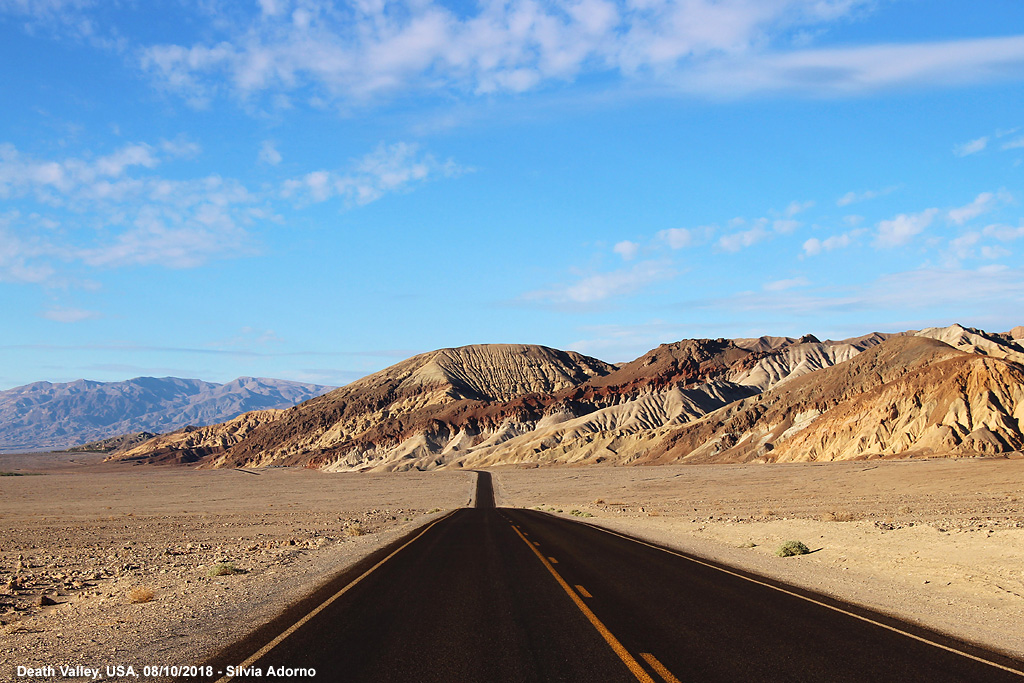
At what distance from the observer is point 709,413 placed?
12600 cm

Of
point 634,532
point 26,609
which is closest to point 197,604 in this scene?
point 26,609

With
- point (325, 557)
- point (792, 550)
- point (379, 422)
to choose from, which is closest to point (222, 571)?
point (325, 557)

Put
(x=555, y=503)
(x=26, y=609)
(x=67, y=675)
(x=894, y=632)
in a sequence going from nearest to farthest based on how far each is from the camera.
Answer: (x=67, y=675)
(x=894, y=632)
(x=26, y=609)
(x=555, y=503)

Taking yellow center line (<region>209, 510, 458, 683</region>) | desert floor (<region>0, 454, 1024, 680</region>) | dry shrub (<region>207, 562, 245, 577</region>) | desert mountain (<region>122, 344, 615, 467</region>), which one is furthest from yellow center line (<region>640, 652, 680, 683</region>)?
desert mountain (<region>122, 344, 615, 467</region>)

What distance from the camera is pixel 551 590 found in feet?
40.0

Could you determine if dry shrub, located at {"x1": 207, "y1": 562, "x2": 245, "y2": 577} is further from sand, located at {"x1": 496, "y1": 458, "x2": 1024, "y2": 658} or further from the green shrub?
the green shrub

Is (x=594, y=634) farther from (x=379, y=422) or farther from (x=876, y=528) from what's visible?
(x=379, y=422)

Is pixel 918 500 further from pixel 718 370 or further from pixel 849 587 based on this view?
pixel 718 370

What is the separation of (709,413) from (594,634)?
12251 cm

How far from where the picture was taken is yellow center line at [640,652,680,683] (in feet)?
22.9

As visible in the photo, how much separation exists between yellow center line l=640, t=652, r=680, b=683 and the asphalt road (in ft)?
0.07

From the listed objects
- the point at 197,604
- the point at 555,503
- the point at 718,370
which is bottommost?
the point at 555,503

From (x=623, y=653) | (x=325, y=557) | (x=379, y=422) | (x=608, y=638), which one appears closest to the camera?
(x=623, y=653)

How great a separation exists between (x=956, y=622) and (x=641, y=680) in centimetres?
613
